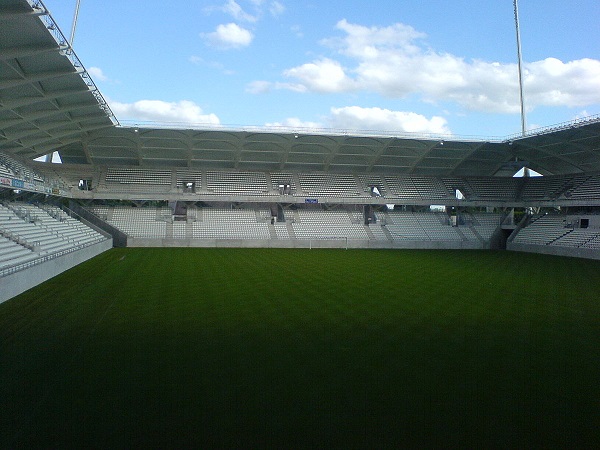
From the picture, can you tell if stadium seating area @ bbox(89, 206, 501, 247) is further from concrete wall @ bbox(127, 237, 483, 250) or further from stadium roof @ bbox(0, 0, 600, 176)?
stadium roof @ bbox(0, 0, 600, 176)

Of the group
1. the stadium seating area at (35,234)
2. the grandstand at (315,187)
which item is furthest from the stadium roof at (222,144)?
the stadium seating area at (35,234)

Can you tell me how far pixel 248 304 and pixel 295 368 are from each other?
5076mm

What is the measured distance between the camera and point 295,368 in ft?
23.7

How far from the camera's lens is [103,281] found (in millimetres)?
15852

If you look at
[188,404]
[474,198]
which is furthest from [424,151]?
[188,404]

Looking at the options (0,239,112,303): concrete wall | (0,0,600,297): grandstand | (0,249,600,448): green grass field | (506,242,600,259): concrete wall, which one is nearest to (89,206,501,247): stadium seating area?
(0,0,600,297): grandstand

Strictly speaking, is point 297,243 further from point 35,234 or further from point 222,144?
point 35,234

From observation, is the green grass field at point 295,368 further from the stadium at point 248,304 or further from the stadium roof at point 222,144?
the stadium roof at point 222,144

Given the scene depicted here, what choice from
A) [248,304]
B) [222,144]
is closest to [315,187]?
[222,144]

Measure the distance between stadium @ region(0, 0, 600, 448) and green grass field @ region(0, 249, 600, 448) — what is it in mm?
40

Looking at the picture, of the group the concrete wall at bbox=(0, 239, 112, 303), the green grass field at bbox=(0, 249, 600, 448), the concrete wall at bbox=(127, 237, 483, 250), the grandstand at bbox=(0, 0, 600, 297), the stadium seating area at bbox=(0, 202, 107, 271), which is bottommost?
the green grass field at bbox=(0, 249, 600, 448)

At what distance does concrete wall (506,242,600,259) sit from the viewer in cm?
2991

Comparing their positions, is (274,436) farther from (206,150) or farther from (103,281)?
(206,150)

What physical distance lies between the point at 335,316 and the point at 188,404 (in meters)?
5.67
